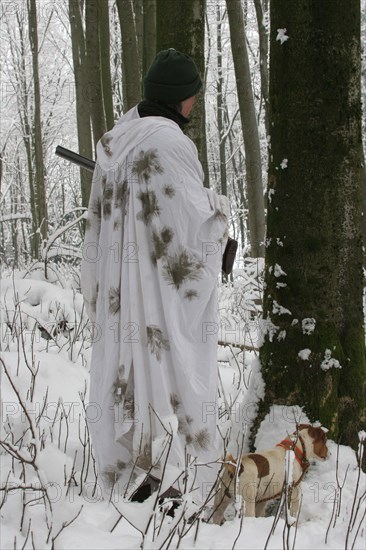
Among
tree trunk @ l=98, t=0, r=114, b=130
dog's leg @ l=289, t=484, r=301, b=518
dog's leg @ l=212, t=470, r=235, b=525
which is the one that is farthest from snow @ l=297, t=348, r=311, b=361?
tree trunk @ l=98, t=0, r=114, b=130

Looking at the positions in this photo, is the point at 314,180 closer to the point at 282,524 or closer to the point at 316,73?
the point at 316,73

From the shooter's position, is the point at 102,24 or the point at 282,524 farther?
the point at 102,24

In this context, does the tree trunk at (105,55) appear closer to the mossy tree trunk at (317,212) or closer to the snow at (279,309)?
the mossy tree trunk at (317,212)

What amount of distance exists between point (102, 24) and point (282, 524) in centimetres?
727

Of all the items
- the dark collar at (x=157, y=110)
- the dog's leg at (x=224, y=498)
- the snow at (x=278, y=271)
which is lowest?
the dog's leg at (x=224, y=498)

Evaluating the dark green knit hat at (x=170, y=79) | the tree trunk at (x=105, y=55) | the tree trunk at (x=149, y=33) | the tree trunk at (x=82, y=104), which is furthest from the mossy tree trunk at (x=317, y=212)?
the tree trunk at (x=82, y=104)

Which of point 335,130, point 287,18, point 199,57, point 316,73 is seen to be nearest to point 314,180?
point 335,130

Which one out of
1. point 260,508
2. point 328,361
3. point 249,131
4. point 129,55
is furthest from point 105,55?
point 260,508

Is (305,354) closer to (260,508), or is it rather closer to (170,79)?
(260,508)

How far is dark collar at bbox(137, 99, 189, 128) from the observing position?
110 inches

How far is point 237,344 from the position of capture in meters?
5.46

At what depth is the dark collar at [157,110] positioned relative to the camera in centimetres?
279

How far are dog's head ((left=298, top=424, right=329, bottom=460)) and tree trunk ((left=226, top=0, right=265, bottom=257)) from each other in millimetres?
5187

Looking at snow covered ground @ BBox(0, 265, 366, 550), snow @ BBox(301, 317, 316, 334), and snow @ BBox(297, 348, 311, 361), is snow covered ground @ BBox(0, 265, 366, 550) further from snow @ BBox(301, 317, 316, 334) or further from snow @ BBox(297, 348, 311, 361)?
snow @ BBox(301, 317, 316, 334)
